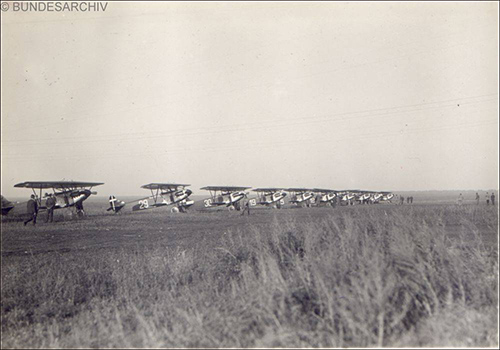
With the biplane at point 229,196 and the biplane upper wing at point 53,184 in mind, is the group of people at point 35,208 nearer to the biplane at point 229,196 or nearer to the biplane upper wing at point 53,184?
the biplane upper wing at point 53,184

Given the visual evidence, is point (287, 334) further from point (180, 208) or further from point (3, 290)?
point (180, 208)

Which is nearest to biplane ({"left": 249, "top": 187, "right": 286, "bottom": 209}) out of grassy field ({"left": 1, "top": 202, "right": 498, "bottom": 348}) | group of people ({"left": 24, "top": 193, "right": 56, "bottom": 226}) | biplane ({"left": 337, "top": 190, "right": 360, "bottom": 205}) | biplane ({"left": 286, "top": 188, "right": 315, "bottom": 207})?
biplane ({"left": 286, "top": 188, "right": 315, "bottom": 207})

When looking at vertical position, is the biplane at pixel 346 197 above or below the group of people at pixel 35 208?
below

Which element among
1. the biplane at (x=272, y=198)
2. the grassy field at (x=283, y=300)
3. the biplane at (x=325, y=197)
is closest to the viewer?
the grassy field at (x=283, y=300)

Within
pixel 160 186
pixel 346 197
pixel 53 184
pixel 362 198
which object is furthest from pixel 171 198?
pixel 362 198

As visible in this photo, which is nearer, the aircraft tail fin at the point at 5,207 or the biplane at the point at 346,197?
the aircraft tail fin at the point at 5,207

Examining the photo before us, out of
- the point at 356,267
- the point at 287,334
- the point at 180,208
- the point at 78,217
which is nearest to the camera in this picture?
the point at 287,334

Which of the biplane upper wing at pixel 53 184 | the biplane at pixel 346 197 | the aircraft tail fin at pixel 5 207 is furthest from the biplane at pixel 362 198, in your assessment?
the aircraft tail fin at pixel 5 207

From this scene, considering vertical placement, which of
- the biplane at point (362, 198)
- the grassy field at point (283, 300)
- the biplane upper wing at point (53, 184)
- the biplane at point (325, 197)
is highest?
the biplane upper wing at point (53, 184)

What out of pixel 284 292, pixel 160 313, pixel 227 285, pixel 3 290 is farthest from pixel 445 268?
pixel 3 290
